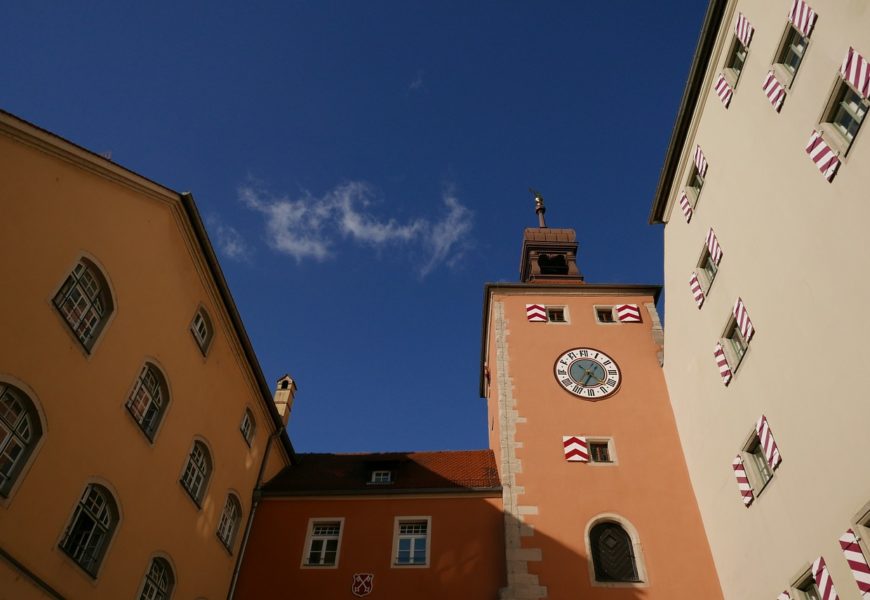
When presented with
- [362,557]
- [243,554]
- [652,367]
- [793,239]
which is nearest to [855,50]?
[793,239]

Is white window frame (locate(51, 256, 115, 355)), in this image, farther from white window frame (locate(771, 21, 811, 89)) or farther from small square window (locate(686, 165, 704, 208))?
small square window (locate(686, 165, 704, 208))

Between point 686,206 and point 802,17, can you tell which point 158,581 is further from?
point 802,17

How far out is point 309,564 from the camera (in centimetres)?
1762

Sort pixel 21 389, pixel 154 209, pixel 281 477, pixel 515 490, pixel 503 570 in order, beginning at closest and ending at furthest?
pixel 21 389 → pixel 154 209 → pixel 503 570 → pixel 515 490 → pixel 281 477

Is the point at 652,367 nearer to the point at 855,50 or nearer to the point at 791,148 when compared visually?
the point at 791,148

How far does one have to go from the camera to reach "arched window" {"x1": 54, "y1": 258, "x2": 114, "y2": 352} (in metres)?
11.5

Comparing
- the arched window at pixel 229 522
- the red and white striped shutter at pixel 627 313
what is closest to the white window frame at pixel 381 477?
the arched window at pixel 229 522

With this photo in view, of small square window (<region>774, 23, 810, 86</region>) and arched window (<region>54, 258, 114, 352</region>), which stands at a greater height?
small square window (<region>774, 23, 810, 86</region>)

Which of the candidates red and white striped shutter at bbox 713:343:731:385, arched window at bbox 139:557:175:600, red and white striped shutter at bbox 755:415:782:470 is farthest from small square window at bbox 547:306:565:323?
arched window at bbox 139:557:175:600

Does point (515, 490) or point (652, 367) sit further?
point (652, 367)

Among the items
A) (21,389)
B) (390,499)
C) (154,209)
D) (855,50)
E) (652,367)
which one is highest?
(652,367)

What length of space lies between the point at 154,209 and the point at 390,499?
387 inches

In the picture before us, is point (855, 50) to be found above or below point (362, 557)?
above

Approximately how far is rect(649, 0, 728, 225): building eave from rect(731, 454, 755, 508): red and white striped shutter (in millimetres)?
8043
